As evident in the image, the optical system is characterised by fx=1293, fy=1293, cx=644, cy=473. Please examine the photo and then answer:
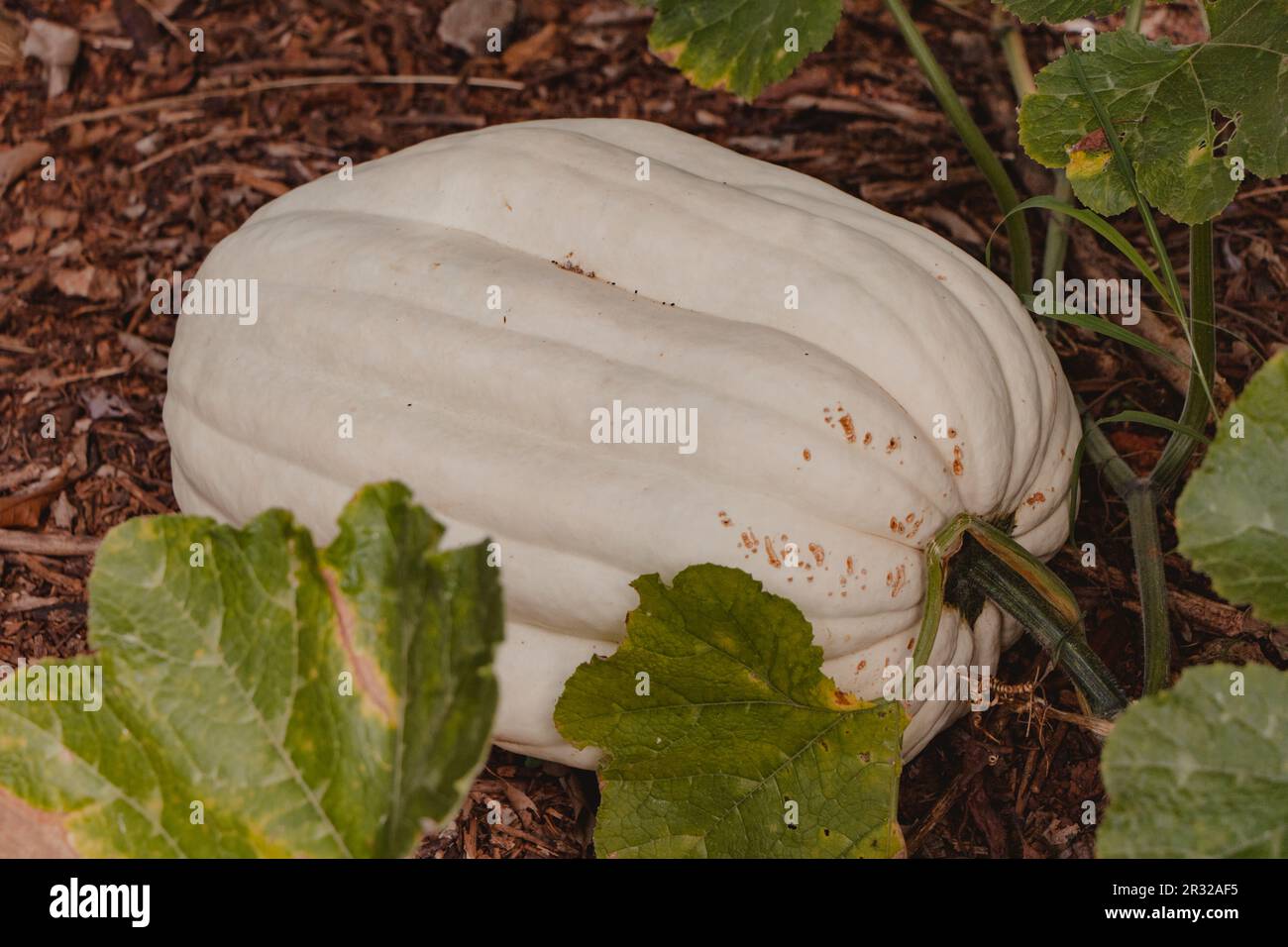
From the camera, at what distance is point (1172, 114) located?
78.2 inches

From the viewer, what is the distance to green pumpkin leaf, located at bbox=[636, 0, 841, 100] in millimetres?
2285

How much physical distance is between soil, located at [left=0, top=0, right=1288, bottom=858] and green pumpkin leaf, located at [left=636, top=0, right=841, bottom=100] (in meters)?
0.55

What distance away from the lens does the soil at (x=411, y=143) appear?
2199 mm

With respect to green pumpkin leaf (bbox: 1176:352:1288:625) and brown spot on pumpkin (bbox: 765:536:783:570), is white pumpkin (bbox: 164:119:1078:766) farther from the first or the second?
green pumpkin leaf (bbox: 1176:352:1288:625)

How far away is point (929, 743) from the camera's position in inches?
86.4

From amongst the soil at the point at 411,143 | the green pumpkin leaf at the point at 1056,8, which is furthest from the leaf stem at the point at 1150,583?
the green pumpkin leaf at the point at 1056,8

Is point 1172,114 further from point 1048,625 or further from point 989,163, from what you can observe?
point 1048,625

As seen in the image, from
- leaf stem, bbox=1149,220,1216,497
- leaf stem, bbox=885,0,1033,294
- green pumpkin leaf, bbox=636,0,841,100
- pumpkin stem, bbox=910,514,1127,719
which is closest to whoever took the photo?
pumpkin stem, bbox=910,514,1127,719

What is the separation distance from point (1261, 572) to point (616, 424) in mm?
856

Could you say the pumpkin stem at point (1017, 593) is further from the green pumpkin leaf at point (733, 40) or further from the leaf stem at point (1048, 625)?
the green pumpkin leaf at point (733, 40)

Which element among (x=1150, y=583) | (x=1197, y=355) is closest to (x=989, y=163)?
(x=1197, y=355)

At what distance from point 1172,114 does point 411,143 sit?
5.50 feet

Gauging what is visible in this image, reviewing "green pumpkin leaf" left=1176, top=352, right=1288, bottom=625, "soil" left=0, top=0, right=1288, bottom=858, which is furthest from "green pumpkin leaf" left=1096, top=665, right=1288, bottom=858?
"soil" left=0, top=0, right=1288, bottom=858

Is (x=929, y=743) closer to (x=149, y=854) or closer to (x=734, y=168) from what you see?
(x=734, y=168)
